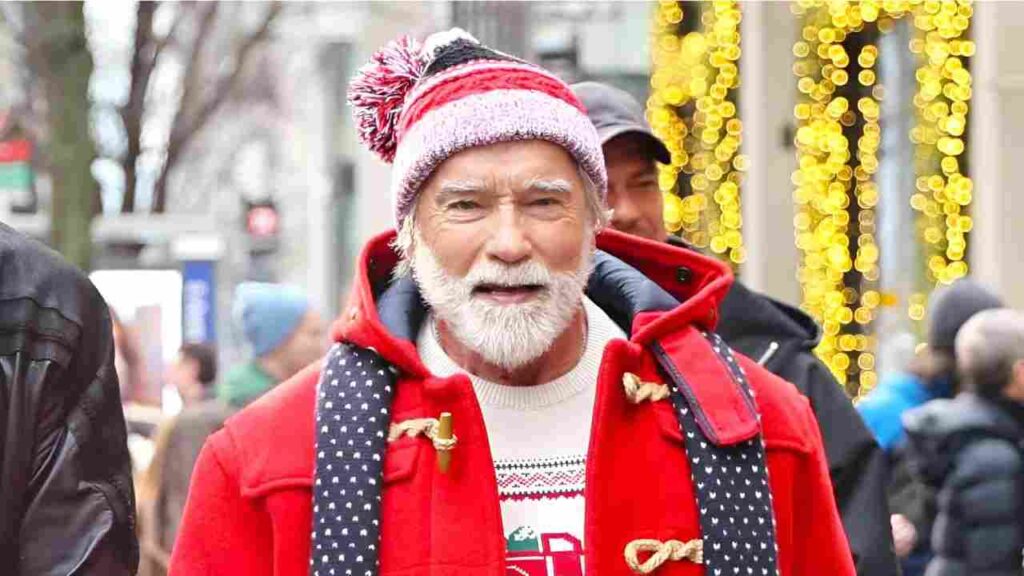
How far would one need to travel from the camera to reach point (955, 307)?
323 inches

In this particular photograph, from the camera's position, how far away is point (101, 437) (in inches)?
151

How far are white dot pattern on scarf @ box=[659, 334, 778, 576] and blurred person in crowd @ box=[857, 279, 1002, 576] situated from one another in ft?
13.6

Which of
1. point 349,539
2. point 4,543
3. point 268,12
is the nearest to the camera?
point 349,539

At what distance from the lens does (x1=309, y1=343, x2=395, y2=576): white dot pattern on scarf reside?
11.2ft

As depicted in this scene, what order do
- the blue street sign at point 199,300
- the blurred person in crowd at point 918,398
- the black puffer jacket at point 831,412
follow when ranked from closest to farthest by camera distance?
the black puffer jacket at point 831,412 → the blurred person in crowd at point 918,398 → the blue street sign at point 199,300

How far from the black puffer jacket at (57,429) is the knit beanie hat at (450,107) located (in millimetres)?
597

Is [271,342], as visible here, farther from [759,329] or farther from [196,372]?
[759,329]

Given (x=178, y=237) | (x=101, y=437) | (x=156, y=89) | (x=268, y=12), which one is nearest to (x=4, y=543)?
(x=101, y=437)

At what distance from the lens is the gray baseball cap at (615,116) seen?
210 inches

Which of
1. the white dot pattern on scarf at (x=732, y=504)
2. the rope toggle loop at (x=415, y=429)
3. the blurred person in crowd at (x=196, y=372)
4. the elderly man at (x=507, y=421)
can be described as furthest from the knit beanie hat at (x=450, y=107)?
the blurred person in crowd at (x=196, y=372)

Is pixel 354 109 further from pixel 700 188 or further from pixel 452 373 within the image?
pixel 700 188

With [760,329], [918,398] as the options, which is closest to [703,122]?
[918,398]

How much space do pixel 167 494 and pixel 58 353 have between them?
21.5ft

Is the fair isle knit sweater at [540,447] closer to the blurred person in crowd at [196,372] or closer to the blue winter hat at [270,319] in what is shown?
the blue winter hat at [270,319]
